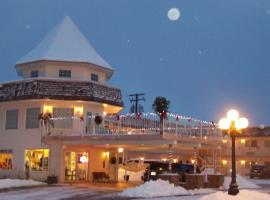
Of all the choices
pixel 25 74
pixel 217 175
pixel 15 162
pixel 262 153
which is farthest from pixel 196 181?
pixel 262 153

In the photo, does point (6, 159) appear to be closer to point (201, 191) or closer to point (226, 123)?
point (201, 191)

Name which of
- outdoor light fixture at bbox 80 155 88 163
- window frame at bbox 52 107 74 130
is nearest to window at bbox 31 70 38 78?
window frame at bbox 52 107 74 130

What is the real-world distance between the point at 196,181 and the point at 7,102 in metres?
17.2

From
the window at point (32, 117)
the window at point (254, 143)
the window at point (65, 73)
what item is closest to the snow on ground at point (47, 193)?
the window at point (32, 117)

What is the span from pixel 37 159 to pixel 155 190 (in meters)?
14.1

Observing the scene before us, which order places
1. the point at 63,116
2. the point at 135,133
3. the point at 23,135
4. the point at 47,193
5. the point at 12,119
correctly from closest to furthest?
the point at 47,193 < the point at 135,133 < the point at 63,116 < the point at 23,135 < the point at 12,119

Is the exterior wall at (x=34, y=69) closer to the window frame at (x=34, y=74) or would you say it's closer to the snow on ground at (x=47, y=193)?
the window frame at (x=34, y=74)

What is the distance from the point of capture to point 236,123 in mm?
22875

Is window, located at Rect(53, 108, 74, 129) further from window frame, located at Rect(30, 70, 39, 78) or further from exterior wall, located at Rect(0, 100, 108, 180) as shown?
window frame, located at Rect(30, 70, 39, 78)

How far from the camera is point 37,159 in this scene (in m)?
39.4

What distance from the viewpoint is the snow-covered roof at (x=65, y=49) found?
42.7m

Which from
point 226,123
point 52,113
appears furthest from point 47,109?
point 226,123

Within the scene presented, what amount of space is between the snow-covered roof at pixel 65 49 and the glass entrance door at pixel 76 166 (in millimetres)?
8069

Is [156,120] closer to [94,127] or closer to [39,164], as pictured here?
[94,127]
